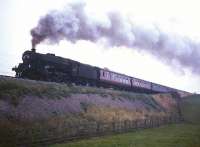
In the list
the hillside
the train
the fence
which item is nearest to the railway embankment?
the fence

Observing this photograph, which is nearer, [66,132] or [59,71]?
[66,132]

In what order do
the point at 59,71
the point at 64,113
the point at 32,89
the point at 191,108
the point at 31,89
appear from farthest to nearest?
the point at 191,108 < the point at 59,71 < the point at 64,113 < the point at 32,89 < the point at 31,89

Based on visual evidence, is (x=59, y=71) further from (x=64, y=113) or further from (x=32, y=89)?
(x=64, y=113)

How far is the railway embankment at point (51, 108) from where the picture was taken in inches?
697

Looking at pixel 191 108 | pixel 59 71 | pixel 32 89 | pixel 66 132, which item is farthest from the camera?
pixel 191 108

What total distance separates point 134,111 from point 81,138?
15860 millimetres

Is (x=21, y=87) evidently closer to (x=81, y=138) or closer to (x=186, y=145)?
(x=81, y=138)

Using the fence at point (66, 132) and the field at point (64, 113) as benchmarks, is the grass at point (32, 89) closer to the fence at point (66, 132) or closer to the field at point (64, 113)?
the field at point (64, 113)

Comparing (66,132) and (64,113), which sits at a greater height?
(64,113)

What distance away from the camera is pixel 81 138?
1919 cm

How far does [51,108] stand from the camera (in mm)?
21938

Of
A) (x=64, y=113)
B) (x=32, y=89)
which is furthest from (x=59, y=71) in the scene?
(x=64, y=113)

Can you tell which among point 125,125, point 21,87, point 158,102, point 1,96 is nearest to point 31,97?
point 21,87

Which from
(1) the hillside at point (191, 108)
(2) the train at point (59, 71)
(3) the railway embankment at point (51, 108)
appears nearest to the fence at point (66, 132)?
(3) the railway embankment at point (51, 108)
